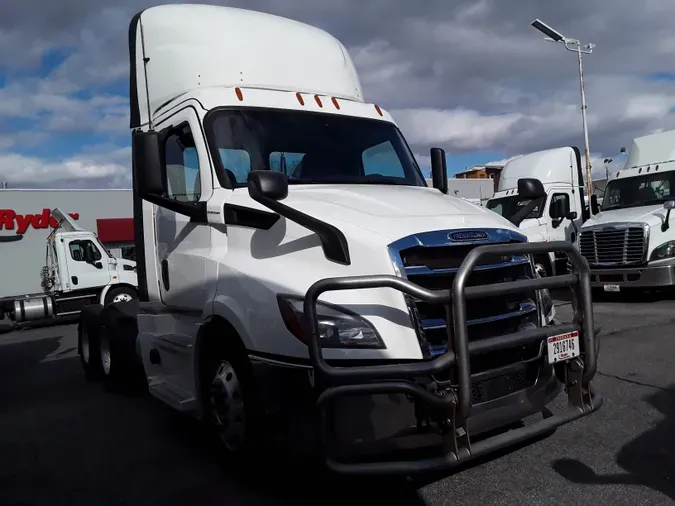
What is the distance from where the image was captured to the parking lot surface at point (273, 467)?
12.2 ft

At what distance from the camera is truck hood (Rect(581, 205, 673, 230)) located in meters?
11.7

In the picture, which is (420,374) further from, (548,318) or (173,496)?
(173,496)

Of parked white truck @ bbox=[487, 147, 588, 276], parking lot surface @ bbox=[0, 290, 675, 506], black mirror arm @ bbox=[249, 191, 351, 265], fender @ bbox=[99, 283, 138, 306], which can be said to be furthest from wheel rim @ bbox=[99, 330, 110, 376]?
parked white truck @ bbox=[487, 147, 588, 276]

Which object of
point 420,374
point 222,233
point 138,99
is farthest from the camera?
point 138,99

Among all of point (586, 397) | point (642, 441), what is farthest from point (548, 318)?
point (642, 441)

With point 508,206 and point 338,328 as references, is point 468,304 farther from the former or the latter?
point 508,206

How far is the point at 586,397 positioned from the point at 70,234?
14478 mm

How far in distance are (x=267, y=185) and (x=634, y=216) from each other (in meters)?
10.5

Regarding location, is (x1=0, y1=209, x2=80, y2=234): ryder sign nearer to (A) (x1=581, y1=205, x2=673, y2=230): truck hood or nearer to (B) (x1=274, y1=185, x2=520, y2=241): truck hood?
(A) (x1=581, y1=205, x2=673, y2=230): truck hood

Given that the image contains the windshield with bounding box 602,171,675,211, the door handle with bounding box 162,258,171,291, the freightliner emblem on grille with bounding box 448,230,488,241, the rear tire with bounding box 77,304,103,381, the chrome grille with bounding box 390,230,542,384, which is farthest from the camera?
the windshield with bounding box 602,171,675,211

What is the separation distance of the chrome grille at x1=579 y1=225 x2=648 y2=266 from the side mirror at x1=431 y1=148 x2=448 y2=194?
7.46m

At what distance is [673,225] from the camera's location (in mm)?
11609

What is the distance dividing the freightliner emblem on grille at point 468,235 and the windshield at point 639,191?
10372 millimetres

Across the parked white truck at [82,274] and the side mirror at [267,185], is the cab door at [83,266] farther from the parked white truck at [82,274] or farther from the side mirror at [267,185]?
the side mirror at [267,185]
